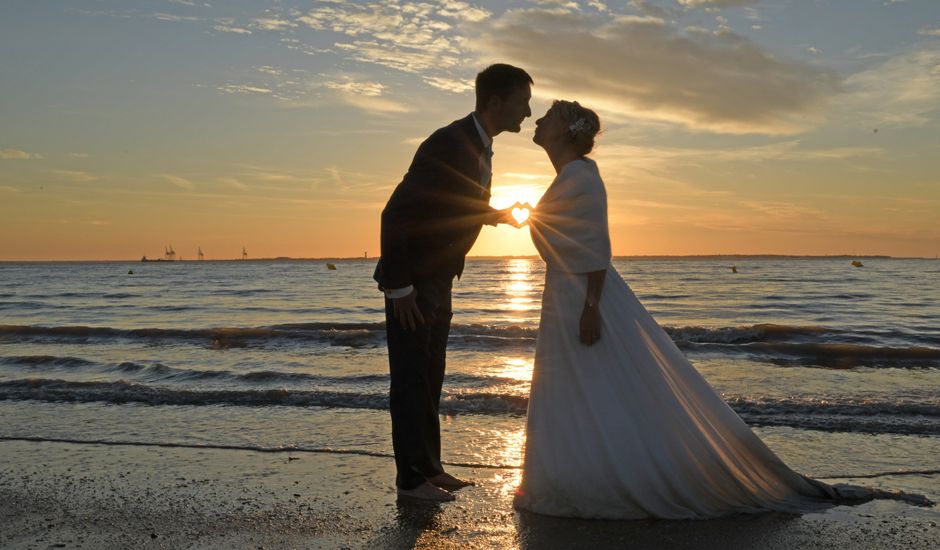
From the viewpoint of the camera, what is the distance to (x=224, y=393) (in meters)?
8.92

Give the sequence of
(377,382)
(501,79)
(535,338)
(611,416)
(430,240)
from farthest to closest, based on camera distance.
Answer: (535,338) < (377,382) < (430,240) < (501,79) < (611,416)

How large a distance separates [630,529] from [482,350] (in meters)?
10.9

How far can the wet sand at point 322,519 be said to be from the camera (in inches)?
152

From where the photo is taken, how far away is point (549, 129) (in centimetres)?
438

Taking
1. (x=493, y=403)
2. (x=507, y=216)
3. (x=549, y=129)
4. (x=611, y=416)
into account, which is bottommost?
(x=493, y=403)

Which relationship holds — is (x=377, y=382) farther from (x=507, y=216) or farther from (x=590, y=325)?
(x=590, y=325)

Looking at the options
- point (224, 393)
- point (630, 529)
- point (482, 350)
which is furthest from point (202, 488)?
point (482, 350)

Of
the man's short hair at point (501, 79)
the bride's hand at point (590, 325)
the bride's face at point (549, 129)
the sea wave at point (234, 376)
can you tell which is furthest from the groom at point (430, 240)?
the sea wave at point (234, 376)

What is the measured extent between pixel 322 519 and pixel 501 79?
2.66 meters

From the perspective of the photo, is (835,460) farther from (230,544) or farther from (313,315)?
(313,315)

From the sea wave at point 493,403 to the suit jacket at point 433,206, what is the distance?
372 centimetres

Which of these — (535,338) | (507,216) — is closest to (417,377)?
(507,216)

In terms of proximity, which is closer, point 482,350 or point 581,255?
point 581,255

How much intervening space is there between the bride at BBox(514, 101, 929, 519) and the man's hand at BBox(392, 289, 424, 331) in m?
0.73
